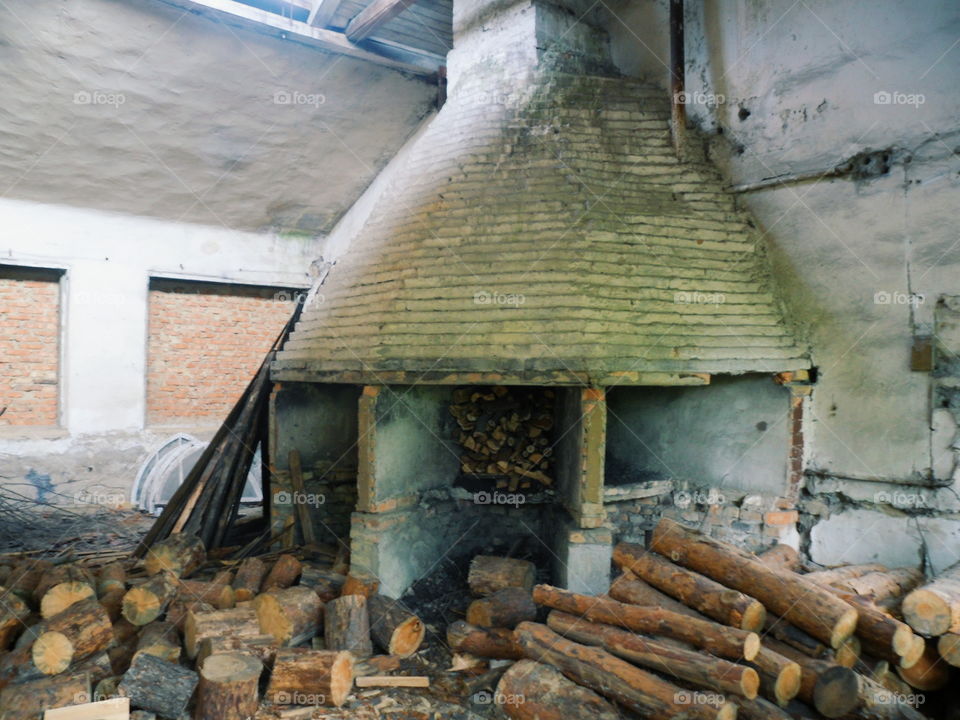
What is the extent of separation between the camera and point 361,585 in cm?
445

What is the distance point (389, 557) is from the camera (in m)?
4.67

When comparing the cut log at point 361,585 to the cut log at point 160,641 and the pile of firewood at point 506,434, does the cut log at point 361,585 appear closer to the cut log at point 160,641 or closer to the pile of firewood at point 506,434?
the cut log at point 160,641

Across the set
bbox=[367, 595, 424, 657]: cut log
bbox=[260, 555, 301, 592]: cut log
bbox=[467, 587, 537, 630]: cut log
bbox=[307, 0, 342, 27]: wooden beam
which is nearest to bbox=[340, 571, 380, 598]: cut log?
bbox=[367, 595, 424, 657]: cut log

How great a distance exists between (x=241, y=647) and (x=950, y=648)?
153 inches

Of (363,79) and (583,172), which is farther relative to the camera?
(363,79)

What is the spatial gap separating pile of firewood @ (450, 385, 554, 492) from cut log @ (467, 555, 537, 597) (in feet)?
2.57

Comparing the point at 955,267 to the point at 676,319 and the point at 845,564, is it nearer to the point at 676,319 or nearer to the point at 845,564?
the point at 676,319

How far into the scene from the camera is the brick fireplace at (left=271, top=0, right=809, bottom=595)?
4277 mm

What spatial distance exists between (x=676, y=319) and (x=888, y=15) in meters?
2.52

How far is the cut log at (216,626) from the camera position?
371cm

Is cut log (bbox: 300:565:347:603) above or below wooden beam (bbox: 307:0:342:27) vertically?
below

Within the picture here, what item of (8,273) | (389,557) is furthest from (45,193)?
(389,557)

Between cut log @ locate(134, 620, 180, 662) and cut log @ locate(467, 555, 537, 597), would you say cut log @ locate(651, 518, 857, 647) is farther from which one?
cut log @ locate(134, 620, 180, 662)

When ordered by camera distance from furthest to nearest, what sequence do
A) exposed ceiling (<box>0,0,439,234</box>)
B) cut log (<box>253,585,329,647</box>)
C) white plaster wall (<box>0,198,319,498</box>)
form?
white plaster wall (<box>0,198,319,498</box>) < exposed ceiling (<box>0,0,439,234</box>) < cut log (<box>253,585,329,647</box>)
